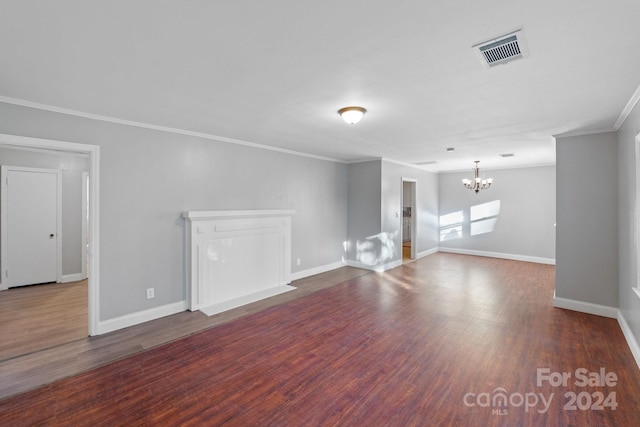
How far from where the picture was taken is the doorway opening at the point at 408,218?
781cm

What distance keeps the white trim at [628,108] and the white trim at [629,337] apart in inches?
94.1

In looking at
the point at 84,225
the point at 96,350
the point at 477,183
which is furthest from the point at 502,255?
the point at 84,225

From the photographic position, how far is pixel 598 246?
12.9ft

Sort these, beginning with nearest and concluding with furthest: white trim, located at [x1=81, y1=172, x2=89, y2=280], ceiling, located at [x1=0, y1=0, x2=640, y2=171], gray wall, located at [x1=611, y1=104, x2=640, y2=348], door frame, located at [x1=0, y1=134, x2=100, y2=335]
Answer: ceiling, located at [x1=0, y1=0, x2=640, y2=171] < gray wall, located at [x1=611, y1=104, x2=640, y2=348] < door frame, located at [x1=0, y1=134, x2=100, y2=335] < white trim, located at [x1=81, y1=172, x2=89, y2=280]

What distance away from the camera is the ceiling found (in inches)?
59.6

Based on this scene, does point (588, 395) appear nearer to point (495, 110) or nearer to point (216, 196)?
point (495, 110)

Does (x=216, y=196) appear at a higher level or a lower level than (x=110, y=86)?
lower

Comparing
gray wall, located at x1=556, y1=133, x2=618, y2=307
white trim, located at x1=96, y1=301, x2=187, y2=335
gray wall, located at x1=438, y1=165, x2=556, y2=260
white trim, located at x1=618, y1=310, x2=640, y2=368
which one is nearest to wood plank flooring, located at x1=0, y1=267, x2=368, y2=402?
white trim, located at x1=96, y1=301, x2=187, y2=335

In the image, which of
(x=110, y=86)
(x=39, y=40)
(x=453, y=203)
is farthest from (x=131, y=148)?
(x=453, y=203)

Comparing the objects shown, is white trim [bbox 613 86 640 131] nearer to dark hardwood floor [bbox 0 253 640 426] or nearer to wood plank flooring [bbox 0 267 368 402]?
dark hardwood floor [bbox 0 253 640 426]

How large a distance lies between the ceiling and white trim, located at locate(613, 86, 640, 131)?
53 mm

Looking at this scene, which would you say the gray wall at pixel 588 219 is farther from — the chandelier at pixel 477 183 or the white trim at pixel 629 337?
the chandelier at pixel 477 183

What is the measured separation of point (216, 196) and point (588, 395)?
4.69 metres

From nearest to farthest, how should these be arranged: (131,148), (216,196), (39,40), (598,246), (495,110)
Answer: (39,40), (495,110), (131,148), (598,246), (216,196)
